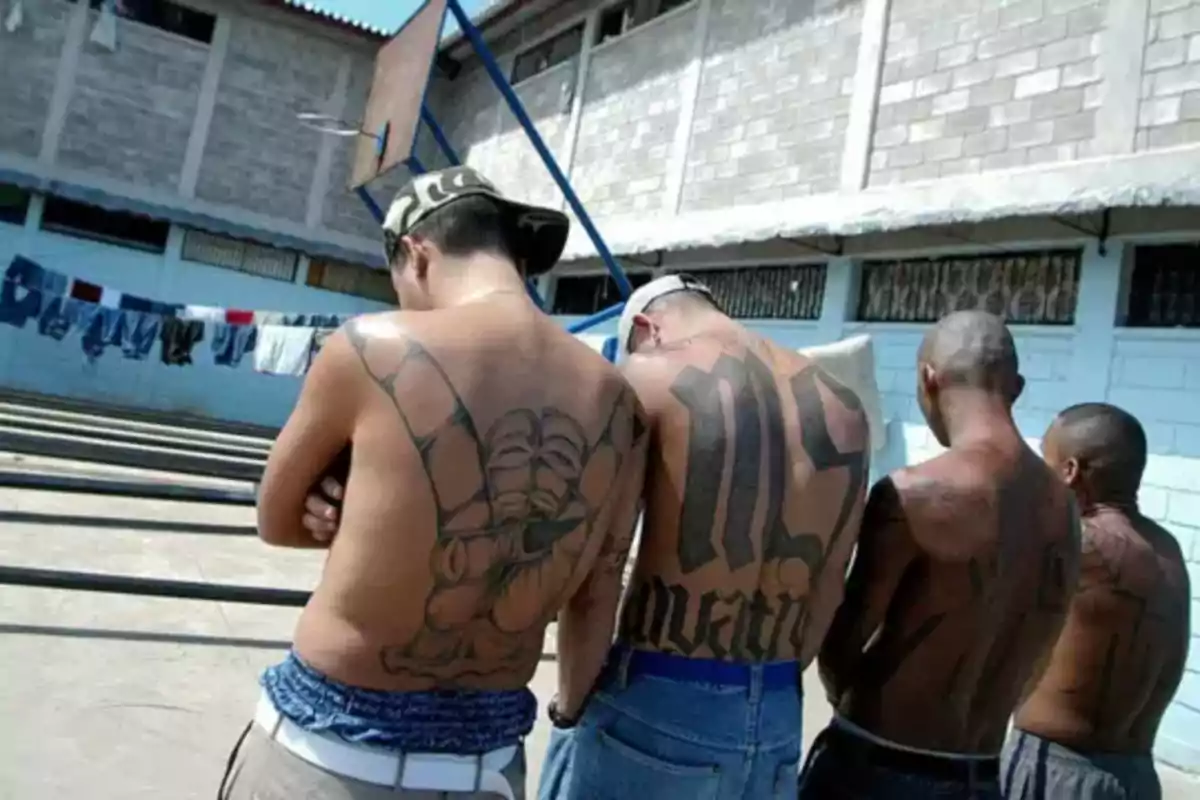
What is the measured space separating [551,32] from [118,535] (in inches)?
368

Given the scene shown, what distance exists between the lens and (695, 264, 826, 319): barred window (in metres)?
8.65

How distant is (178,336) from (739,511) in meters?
13.2

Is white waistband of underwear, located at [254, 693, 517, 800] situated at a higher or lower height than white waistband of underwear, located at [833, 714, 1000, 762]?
lower

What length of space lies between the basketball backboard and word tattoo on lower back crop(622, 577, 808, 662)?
24.4 ft

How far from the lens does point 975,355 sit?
6.91 ft

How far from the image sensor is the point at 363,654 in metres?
1.49

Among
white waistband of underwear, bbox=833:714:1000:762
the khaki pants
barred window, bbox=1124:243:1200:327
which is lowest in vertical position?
the khaki pants

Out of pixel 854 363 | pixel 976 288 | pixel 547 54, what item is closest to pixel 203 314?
pixel 547 54

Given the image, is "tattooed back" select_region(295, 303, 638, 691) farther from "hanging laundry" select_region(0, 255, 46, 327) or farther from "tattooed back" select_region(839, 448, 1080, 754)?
"hanging laundry" select_region(0, 255, 46, 327)

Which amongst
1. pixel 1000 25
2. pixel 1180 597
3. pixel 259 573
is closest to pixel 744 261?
pixel 1000 25

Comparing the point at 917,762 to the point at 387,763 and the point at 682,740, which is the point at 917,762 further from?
the point at 387,763

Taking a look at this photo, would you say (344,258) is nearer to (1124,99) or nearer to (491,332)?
(1124,99)

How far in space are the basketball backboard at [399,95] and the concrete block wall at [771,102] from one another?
2.96 metres

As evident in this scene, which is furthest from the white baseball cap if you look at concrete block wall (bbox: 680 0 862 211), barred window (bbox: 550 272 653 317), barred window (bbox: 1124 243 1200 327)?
barred window (bbox: 550 272 653 317)
